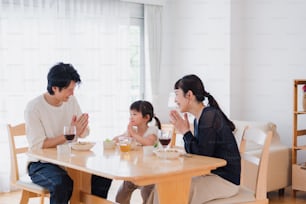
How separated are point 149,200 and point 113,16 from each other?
10.5ft

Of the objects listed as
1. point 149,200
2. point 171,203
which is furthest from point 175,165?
point 149,200

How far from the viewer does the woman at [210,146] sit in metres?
2.92

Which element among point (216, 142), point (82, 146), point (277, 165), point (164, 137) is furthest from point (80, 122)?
point (277, 165)

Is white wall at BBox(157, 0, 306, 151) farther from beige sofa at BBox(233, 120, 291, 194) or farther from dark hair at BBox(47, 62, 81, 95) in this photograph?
dark hair at BBox(47, 62, 81, 95)

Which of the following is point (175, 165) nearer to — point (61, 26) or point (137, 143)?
point (137, 143)

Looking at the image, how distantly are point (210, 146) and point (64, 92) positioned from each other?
110 cm

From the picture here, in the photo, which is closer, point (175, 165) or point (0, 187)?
point (175, 165)

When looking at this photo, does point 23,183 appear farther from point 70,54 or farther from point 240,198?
point 70,54

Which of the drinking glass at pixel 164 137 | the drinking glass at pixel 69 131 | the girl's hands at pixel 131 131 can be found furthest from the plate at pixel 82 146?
the drinking glass at pixel 164 137

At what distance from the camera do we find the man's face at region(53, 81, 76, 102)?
3453mm

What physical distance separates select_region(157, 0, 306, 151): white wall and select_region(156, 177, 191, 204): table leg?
10.2 ft

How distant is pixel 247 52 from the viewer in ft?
19.4

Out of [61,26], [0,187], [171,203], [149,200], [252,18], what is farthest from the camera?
[252,18]

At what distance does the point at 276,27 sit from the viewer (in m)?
5.63
